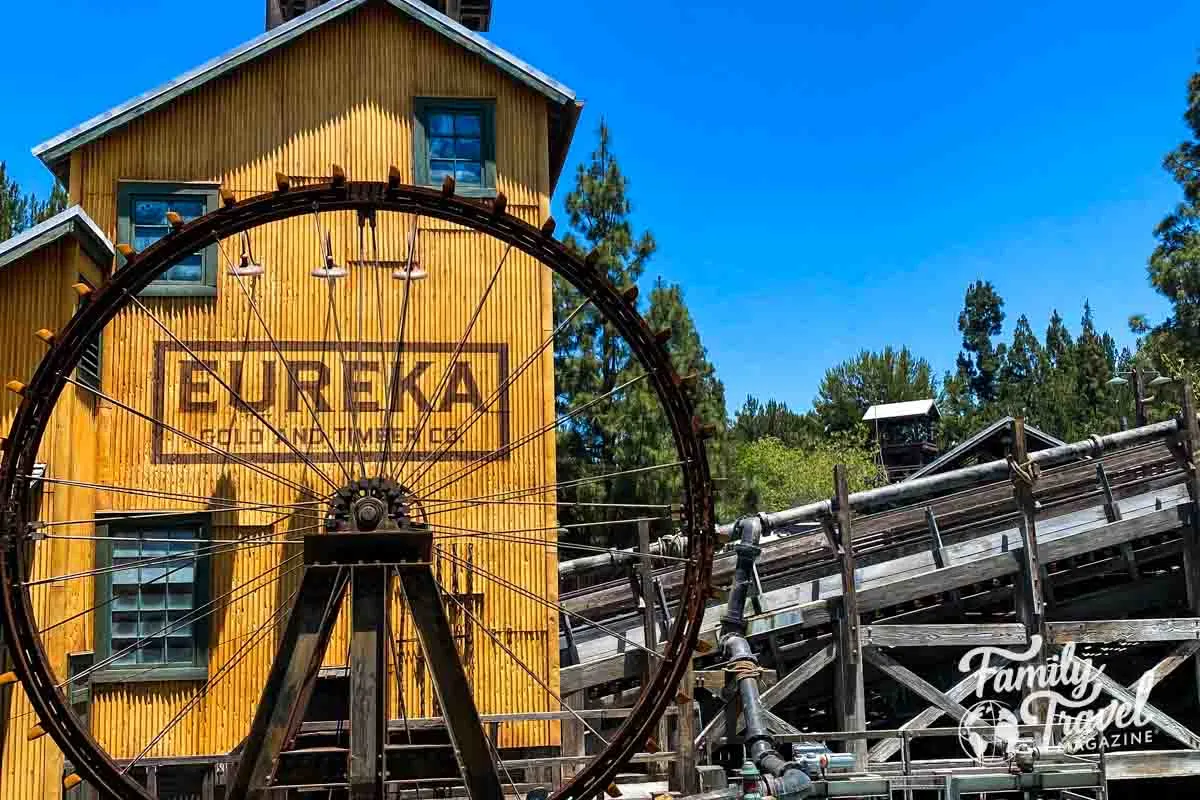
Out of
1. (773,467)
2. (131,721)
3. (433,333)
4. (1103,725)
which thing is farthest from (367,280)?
(773,467)

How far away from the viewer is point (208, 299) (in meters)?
13.7

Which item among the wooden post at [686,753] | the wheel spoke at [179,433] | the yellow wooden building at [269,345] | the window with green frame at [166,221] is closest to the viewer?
the wheel spoke at [179,433]

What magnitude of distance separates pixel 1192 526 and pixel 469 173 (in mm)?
10177

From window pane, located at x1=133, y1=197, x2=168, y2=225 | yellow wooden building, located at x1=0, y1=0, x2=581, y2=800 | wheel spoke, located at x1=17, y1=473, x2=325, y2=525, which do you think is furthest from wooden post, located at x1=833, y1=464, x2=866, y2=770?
window pane, located at x1=133, y1=197, x2=168, y2=225

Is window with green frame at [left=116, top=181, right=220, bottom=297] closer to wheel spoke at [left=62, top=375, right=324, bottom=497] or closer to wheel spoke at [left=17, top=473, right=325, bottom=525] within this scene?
wheel spoke at [left=62, top=375, right=324, bottom=497]

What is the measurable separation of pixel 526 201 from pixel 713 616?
5.62 m

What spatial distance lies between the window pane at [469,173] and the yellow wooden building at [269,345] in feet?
0.09

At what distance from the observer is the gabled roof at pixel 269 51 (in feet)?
44.3

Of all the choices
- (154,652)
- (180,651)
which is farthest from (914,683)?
(154,652)

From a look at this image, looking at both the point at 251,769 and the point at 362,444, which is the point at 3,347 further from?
the point at 251,769

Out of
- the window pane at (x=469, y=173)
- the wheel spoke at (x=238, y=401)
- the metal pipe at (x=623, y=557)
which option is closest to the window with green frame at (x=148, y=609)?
the wheel spoke at (x=238, y=401)

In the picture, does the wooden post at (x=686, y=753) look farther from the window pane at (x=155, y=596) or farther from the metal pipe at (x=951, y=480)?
the window pane at (x=155, y=596)

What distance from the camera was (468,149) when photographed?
14.4 m

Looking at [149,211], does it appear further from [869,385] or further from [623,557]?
[869,385]
